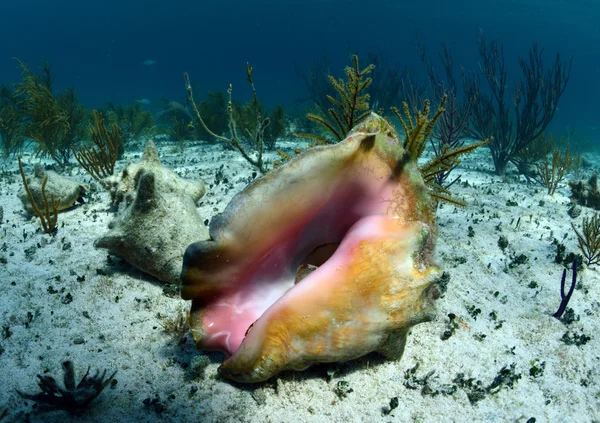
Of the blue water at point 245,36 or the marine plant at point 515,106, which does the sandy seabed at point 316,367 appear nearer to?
the marine plant at point 515,106

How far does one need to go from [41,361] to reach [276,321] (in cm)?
147

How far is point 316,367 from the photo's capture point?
203 centimetres

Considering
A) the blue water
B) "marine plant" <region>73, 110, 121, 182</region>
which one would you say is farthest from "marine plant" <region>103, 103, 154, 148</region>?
the blue water

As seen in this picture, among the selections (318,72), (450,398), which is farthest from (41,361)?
(318,72)

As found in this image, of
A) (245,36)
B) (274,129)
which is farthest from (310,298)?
(245,36)

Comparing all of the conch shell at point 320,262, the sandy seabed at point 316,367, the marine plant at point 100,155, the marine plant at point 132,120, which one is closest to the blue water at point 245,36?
the marine plant at point 132,120

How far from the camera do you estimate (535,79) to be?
9.21 m

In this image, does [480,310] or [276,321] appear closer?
[276,321]

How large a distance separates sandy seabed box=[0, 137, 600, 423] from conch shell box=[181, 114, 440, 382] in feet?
0.73

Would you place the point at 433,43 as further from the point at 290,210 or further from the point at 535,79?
the point at 290,210

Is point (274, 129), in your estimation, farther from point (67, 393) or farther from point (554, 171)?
point (67, 393)

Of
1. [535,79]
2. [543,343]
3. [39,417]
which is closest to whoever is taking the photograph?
[39,417]

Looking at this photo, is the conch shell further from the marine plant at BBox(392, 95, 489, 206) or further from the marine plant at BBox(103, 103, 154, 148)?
the marine plant at BBox(103, 103, 154, 148)

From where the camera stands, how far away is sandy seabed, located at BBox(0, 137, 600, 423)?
182 centimetres
